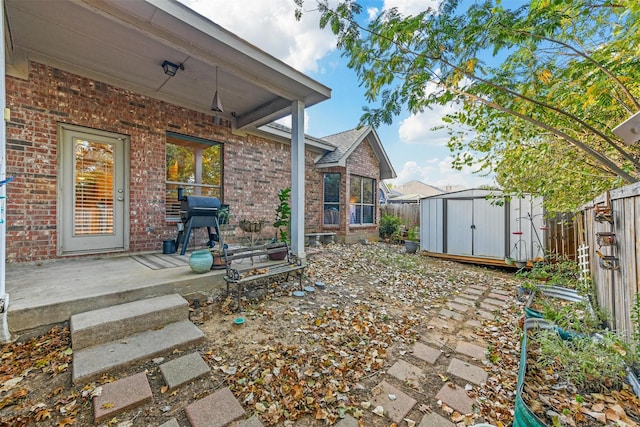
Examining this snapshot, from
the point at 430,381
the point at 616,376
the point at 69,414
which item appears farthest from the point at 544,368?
the point at 69,414

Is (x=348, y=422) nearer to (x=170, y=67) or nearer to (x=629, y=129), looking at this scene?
(x=629, y=129)

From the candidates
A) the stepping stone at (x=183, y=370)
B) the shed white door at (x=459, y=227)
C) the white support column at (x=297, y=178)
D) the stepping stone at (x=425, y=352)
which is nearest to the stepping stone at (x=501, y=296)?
the stepping stone at (x=425, y=352)

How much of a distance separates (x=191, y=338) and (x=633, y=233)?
3722mm

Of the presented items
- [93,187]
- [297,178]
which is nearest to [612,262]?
[297,178]

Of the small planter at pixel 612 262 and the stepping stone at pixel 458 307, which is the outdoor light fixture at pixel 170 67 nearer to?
the stepping stone at pixel 458 307

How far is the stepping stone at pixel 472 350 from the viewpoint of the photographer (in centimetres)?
249

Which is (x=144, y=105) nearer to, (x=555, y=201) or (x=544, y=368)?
(x=544, y=368)

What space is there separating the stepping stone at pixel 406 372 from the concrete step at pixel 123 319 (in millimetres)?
2168

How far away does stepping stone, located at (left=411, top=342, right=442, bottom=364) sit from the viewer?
244cm

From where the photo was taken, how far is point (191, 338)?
7.68 ft

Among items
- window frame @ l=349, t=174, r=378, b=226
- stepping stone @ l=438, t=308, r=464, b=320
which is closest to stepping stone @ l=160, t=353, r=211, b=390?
stepping stone @ l=438, t=308, r=464, b=320

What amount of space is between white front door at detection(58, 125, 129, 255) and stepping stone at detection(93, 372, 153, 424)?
3.48 metres

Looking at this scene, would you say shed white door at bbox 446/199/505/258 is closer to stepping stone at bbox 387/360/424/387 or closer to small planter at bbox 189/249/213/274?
stepping stone at bbox 387/360/424/387

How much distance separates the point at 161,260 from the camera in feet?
13.5
